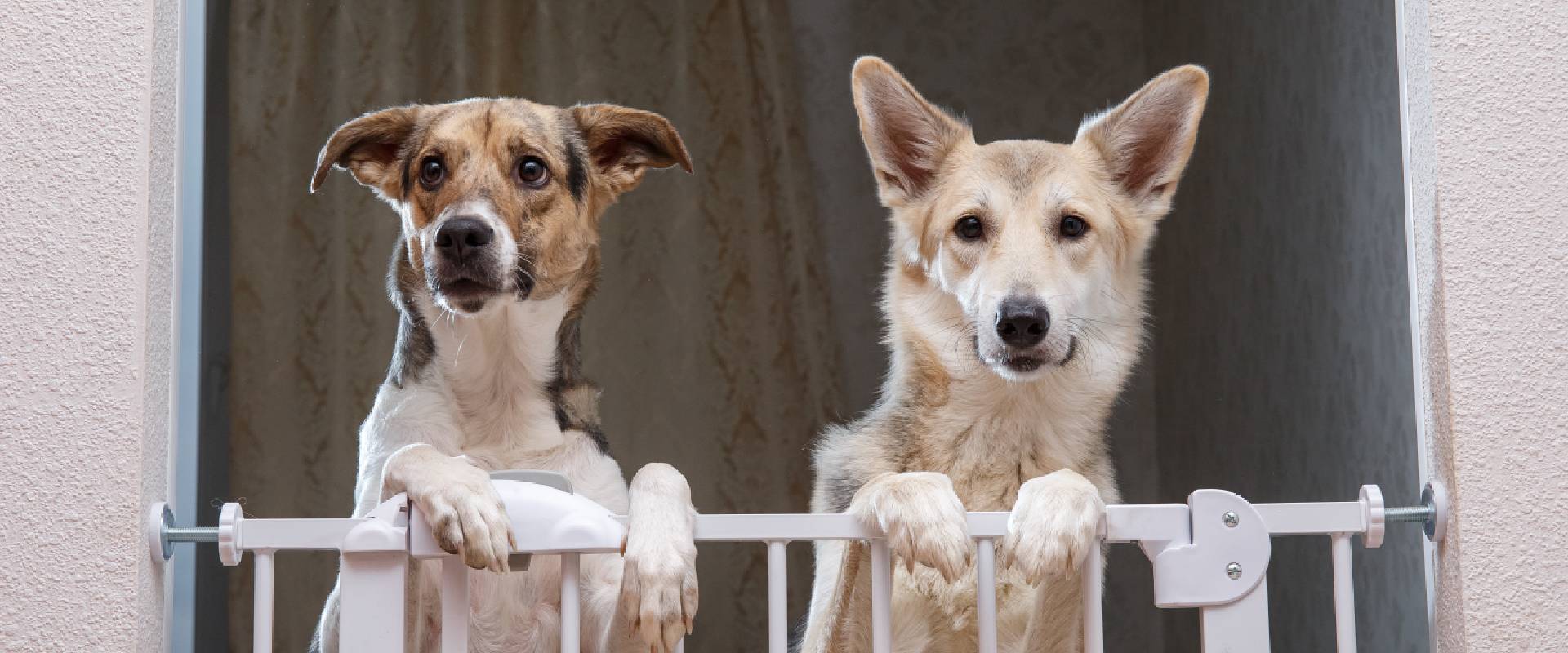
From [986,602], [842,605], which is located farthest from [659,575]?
[842,605]

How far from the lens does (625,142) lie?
7.20ft

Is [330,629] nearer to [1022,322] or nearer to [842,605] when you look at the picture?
[842,605]

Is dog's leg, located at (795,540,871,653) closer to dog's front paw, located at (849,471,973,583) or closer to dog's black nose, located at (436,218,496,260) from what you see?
dog's front paw, located at (849,471,973,583)

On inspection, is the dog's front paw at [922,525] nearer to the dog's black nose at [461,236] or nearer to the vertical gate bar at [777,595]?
the vertical gate bar at [777,595]

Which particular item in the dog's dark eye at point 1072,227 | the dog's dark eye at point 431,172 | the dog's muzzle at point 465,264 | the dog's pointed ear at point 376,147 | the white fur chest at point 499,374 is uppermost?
the dog's pointed ear at point 376,147

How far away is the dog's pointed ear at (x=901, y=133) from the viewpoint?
82.7 inches

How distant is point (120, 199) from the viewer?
58.9 inches

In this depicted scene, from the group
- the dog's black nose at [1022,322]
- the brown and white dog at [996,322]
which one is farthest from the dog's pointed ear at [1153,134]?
the dog's black nose at [1022,322]

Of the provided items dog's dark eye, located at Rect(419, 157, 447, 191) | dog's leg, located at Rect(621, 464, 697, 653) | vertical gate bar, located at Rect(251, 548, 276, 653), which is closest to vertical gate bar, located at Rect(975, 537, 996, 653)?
dog's leg, located at Rect(621, 464, 697, 653)

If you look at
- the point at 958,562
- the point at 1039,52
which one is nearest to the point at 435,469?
the point at 958,562

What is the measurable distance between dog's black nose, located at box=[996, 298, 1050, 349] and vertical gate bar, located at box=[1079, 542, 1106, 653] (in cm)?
47

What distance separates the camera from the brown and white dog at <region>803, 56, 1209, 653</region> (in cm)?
184

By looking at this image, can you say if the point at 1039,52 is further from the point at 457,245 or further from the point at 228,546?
the point at 228,546

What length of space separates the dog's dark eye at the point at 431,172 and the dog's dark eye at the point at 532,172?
120 mm
